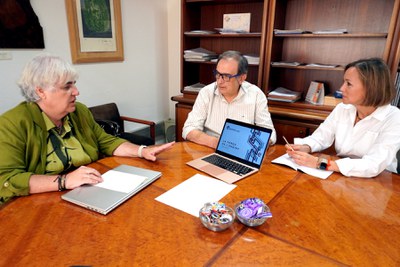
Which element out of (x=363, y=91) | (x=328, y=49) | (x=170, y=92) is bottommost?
(x=170, y=92)

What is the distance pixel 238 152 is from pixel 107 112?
1763 millimetres

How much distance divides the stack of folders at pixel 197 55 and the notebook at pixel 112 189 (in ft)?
6.18

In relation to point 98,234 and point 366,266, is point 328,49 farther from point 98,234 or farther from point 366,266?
point 98,234

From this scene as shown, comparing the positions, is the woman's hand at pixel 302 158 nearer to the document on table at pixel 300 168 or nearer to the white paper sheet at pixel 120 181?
the document on table at pixel 300 168

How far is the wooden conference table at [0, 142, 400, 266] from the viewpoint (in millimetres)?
793

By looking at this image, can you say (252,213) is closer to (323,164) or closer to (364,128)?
(323,164)

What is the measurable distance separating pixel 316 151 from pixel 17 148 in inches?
61.5

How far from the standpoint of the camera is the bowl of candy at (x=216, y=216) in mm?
906

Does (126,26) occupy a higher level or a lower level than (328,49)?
higher

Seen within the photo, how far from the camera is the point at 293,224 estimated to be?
0.96 metres

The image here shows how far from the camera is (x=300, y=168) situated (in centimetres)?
139

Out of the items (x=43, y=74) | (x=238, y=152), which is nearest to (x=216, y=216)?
(x=238, y=152)

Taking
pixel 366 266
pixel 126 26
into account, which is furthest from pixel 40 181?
pixel 126 26

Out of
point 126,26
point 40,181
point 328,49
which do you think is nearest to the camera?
point 40,181
